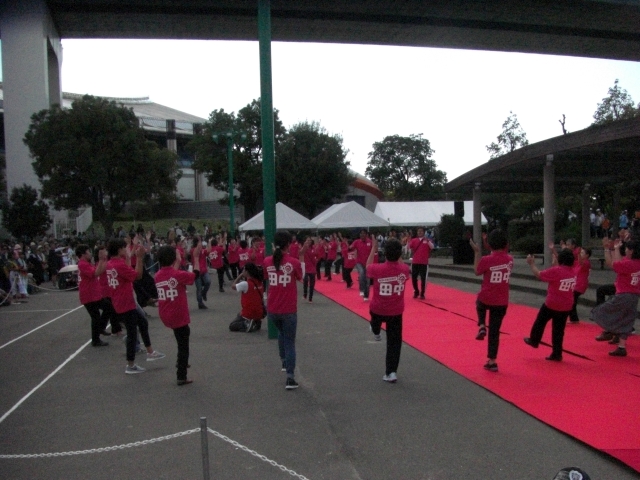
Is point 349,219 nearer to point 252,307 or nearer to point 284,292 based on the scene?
point 252,307

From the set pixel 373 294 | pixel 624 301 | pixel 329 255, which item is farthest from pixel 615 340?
pixel 329 255

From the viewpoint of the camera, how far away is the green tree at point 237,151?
5512cm

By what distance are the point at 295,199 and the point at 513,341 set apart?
45.1m

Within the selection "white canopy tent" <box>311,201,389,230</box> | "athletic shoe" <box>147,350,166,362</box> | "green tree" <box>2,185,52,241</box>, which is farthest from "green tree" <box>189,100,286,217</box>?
"athletic shoe" <box>147,350,166,362</box>

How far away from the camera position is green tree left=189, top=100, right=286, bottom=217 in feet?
181

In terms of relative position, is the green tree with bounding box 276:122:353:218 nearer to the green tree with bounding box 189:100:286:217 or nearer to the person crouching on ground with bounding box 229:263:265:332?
the green tree with bounding box 189:100:286:217

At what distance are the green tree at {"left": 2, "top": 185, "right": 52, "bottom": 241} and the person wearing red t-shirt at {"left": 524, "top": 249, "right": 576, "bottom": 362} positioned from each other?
99.5ft

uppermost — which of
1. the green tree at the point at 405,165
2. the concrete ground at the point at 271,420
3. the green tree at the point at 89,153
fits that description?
the green tree at the point at 405,165

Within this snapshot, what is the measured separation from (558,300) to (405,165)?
272ft

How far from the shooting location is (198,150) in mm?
57344

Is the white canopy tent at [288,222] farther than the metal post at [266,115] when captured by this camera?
Yes

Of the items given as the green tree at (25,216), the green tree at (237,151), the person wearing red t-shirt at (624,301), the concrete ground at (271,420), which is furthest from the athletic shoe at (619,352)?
the green tree at (237,151)

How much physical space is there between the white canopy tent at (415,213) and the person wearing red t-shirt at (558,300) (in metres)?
31.7

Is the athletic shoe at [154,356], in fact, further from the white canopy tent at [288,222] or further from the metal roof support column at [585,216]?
the metal roof support column at [585,216]
